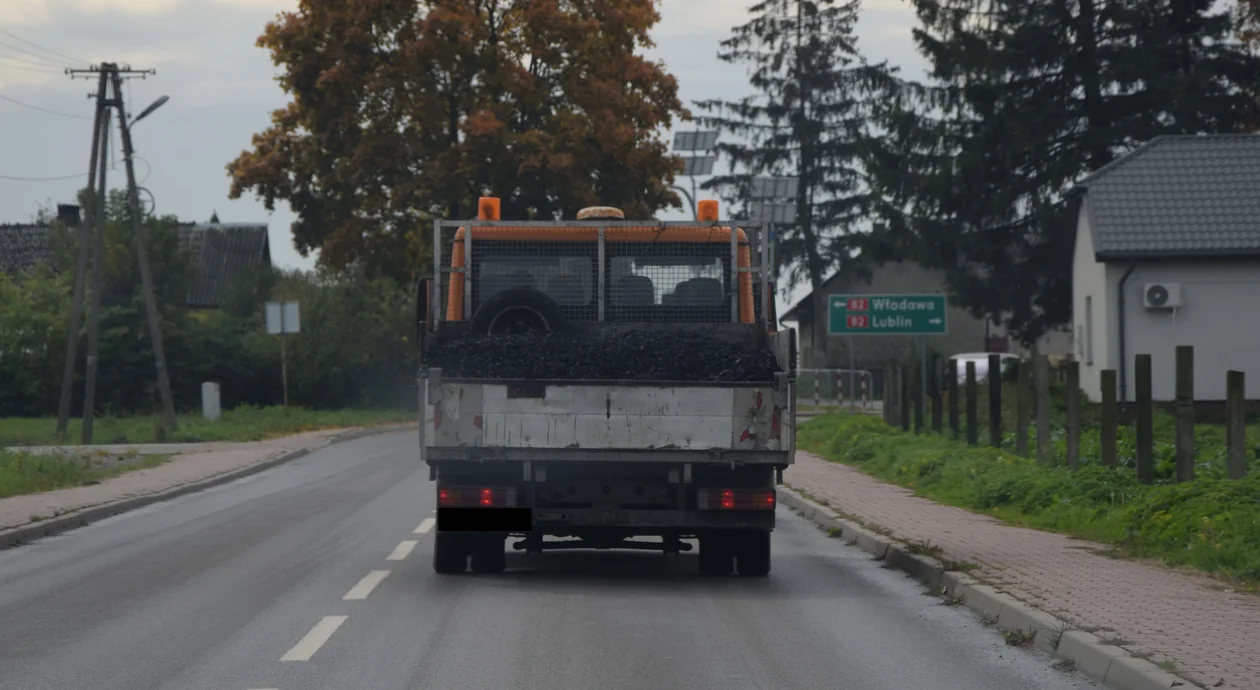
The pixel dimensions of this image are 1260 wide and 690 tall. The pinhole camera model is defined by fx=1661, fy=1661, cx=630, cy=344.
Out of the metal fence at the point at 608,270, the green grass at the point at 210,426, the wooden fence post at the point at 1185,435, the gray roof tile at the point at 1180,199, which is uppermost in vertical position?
the gray roof tile at the point at 1180,199

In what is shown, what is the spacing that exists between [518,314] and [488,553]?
6.48 ft

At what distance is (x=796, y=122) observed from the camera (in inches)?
2419

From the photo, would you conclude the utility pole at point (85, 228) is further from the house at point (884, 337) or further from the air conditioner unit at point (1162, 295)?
the house at point (884, 337)

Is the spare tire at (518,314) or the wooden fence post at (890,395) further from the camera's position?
the wooden fence post at (890,395)

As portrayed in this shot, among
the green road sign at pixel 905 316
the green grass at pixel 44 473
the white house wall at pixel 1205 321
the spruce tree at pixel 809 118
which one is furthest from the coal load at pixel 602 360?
the spruce tree at pixel 809 118

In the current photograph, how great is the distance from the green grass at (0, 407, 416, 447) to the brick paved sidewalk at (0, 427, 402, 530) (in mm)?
1161

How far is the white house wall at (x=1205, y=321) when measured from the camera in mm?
31016

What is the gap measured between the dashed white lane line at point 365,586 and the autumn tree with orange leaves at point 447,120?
28026 millimetres

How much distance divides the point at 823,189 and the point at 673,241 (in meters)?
49.6

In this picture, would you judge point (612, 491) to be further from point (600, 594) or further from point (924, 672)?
point (924, 672)

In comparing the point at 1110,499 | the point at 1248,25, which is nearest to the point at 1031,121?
the point at 1248,25

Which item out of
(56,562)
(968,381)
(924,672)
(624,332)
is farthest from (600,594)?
(968,381)

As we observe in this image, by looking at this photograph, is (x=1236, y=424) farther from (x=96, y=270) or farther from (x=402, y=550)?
(x=96, y=270)

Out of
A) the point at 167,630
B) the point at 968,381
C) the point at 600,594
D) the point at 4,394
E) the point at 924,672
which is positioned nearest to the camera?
the point at 924,672
